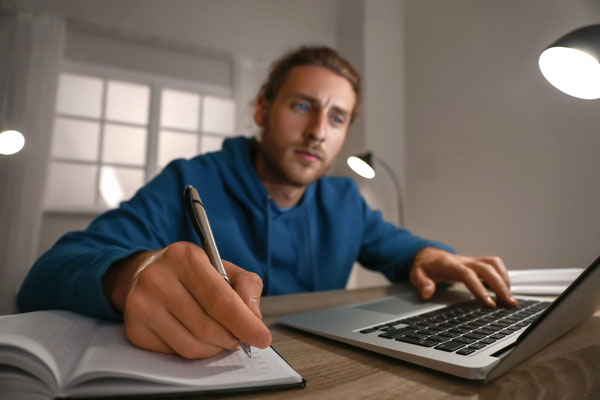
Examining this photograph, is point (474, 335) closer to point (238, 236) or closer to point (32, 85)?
point (238, 236)

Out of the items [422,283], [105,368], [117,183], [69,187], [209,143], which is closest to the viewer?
[105,368]

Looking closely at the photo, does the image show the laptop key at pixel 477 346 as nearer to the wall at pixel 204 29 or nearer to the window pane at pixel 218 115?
the wall at pixel 204 29

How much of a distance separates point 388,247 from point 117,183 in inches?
84.7

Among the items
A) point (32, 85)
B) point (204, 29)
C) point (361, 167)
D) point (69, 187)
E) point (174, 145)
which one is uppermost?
point (204, 29)

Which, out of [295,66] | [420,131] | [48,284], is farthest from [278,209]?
[420,131]

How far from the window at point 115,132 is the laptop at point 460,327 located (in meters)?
2.40

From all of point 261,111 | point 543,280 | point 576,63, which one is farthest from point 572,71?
point 261,111

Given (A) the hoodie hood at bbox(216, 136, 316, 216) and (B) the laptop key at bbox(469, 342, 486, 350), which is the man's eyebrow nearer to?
(A) the hoodie hood at bbox(216, 136, 316, 216)

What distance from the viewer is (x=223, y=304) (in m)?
0.24

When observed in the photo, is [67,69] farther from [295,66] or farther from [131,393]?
[131,393]

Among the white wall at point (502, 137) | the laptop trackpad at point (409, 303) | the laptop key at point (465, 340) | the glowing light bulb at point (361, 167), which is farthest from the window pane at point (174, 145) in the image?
the laptop key at point (465, 340)

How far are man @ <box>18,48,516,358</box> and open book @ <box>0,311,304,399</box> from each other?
0.02 meters

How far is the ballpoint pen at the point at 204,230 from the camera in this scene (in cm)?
29

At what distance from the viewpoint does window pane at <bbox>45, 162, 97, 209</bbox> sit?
87.5 inches
